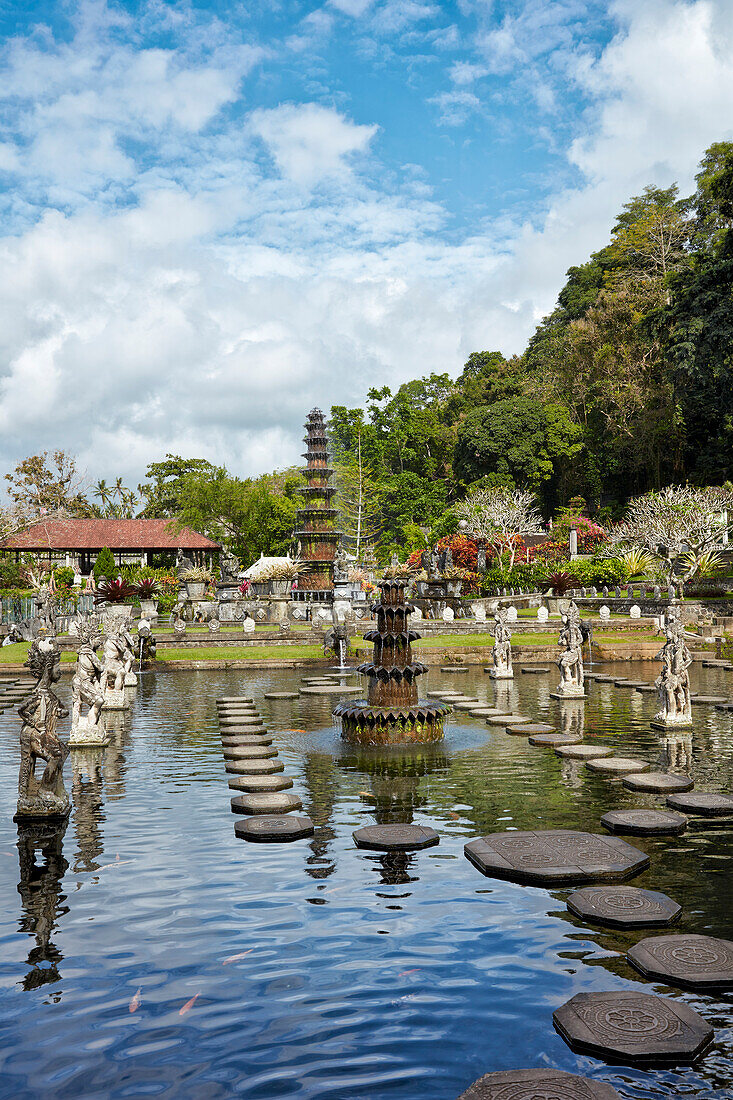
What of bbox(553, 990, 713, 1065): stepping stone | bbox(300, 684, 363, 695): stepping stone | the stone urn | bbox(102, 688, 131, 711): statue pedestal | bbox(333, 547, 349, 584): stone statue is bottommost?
bbox(553, 990, 713, 1065): stepping stone

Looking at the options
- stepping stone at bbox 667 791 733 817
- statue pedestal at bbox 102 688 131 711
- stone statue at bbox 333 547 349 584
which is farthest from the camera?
stone statue at bbox 333 547 349 584

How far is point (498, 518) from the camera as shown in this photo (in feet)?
181

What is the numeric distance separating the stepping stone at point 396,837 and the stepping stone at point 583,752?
440 centimetres

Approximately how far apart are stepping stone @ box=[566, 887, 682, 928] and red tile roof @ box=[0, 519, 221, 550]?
50.6 meters

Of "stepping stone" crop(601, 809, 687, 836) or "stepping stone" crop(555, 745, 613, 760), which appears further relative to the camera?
"stepping stone" crop(555, 745, 613, 760)

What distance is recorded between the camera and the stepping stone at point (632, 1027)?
434 centimetres

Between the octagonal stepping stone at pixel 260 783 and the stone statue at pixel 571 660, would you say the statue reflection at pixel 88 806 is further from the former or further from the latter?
the stone statue at pixel 571 660

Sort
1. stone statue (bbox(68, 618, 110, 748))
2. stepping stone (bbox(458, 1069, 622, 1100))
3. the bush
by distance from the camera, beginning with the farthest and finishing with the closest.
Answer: the bush, stone statue (bbox(68, 618, 110, 748)), stepping stone (bbox(458, 1069, 622, 1100))

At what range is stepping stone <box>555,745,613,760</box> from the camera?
1216 centimetres

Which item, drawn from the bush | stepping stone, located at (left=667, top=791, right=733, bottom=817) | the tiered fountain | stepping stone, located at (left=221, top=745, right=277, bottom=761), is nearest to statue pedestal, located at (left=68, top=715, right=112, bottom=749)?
stepping stone, located at (left=221, top=745, right=277, bottom=761)

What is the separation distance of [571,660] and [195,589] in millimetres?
31261

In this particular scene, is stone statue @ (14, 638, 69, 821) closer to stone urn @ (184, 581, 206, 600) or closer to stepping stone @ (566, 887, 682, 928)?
stepping stone @ (566, 887, 682, 928)

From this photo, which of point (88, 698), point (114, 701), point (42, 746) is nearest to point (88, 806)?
point (42, 746)

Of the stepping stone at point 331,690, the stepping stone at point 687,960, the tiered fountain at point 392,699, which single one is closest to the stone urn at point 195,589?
the stepping stone at point 331,690
